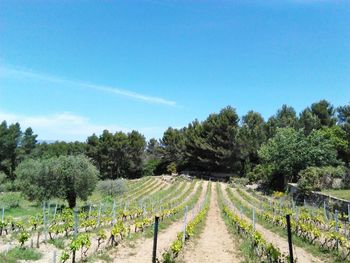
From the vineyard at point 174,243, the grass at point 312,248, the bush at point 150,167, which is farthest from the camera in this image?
the bush at point 150,167

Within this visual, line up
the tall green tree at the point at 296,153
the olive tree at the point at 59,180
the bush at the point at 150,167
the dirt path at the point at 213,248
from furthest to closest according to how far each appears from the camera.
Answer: the bush at the point at 150,167 < the tall green tree at the point at 296,153 < the olive tree at the point at 59,180 < the dirt path at the point at 213,248

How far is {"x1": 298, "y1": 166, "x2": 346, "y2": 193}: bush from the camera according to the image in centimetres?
3609

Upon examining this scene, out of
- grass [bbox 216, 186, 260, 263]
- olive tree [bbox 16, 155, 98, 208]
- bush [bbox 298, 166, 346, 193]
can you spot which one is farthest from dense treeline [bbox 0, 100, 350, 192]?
grass [bbox 216, 186, 260, 263]

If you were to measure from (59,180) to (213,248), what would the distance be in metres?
21.8

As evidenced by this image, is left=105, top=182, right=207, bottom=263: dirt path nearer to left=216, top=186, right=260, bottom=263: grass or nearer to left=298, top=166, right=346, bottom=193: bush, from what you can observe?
left=216, top=186, right=260, bottom=263: grass

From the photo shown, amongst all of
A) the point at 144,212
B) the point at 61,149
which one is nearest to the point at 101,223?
the point at 144,212

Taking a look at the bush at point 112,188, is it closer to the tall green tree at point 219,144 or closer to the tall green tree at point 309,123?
the tall green tree at point 219,144

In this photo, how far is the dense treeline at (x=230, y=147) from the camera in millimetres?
44719

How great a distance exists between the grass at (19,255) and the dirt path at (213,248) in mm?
5051

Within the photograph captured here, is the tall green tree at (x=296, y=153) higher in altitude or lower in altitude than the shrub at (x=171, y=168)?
higher

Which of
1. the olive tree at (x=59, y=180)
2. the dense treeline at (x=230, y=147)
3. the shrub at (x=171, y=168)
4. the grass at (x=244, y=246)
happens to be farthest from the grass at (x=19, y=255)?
the shrub at (x=171, y=168)

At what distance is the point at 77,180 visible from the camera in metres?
33.7

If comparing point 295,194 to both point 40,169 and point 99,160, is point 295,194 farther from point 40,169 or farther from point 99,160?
point 99,160

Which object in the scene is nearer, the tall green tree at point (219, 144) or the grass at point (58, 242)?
the grass at point (58, 242)
